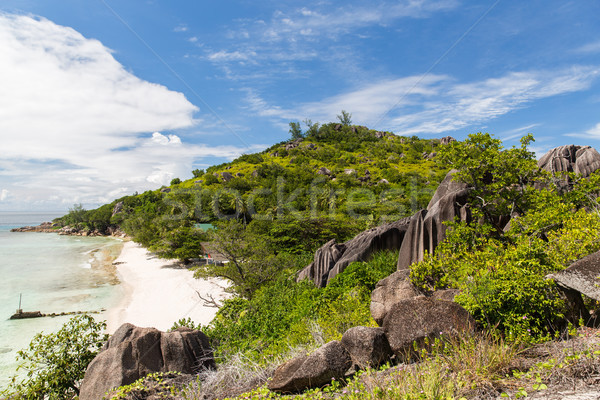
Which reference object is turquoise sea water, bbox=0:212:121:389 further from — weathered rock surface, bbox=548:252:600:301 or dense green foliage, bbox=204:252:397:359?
weathered rock surface, bbox=548:252:600:301

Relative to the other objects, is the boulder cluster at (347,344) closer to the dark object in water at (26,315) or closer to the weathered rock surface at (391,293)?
the weathered rock surface at (391,293)


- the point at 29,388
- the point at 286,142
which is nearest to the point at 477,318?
the point at 29,388

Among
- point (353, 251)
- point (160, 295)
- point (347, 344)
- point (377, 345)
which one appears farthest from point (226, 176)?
point (377, 345)

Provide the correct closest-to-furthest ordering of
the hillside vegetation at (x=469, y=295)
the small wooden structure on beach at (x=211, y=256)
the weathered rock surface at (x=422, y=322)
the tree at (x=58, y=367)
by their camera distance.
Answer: the hillside vegetation at (x=469, y=295)
the weathered rock surface at (x=422, y=322)
the tree at (x=58, y=367)
the small wooden structure on beach at (x=211, y=256)

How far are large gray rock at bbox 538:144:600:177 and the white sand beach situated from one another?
19568mm

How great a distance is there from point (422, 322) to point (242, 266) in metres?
13.0

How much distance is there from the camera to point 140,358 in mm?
7078

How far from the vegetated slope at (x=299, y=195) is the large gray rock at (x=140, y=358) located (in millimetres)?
21398

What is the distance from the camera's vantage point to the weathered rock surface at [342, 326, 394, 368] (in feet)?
18.6

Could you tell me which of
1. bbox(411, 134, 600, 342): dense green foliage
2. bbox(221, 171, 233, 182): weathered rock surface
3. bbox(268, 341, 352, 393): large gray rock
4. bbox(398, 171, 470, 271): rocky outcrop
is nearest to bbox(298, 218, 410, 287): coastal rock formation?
bbox(398, 171, 470, 271): rocky outcrop

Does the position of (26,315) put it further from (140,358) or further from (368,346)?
(368,346)

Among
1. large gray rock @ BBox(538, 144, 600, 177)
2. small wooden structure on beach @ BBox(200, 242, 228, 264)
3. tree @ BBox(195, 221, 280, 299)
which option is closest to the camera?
large gray rock @ BBox(538, 144, 600, 177)

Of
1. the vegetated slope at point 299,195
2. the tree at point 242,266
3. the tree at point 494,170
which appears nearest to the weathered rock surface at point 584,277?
the tree at point 494,170

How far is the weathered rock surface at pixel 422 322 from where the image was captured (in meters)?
5.50
